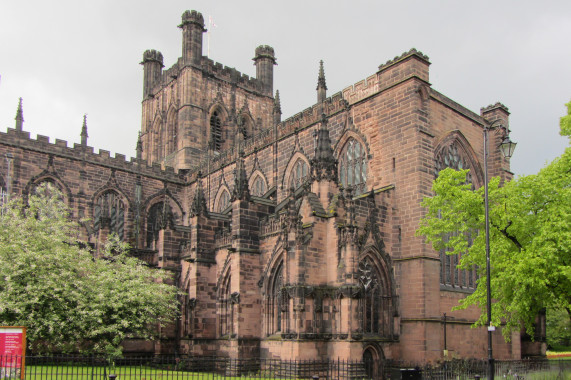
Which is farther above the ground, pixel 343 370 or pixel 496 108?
pixel 496 108

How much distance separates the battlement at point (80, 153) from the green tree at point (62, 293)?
37.6 ft

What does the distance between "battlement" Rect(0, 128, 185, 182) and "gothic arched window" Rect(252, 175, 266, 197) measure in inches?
385

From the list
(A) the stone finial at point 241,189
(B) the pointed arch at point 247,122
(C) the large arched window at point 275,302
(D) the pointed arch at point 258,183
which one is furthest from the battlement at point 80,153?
(C) the large arched window at point 275,302

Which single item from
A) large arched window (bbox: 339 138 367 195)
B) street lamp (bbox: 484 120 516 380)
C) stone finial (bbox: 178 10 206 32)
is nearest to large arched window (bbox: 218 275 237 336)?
large arched window (bbox: 339 138 367 195)

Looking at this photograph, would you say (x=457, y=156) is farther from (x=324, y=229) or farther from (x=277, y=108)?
(x=277, y=108)

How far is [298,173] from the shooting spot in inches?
1286

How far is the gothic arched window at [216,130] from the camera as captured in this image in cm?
4778

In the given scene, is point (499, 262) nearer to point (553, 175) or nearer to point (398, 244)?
point (553, 175)

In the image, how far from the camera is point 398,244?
25.2 metres

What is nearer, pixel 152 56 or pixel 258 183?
pixel 258 183

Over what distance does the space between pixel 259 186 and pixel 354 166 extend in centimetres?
914

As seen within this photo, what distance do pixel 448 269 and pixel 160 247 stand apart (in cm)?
1598

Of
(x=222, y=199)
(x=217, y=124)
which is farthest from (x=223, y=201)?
(x=217, y=124)

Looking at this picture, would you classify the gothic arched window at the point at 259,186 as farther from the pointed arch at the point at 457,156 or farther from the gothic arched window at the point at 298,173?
the pointed arch at the point at 457,156
